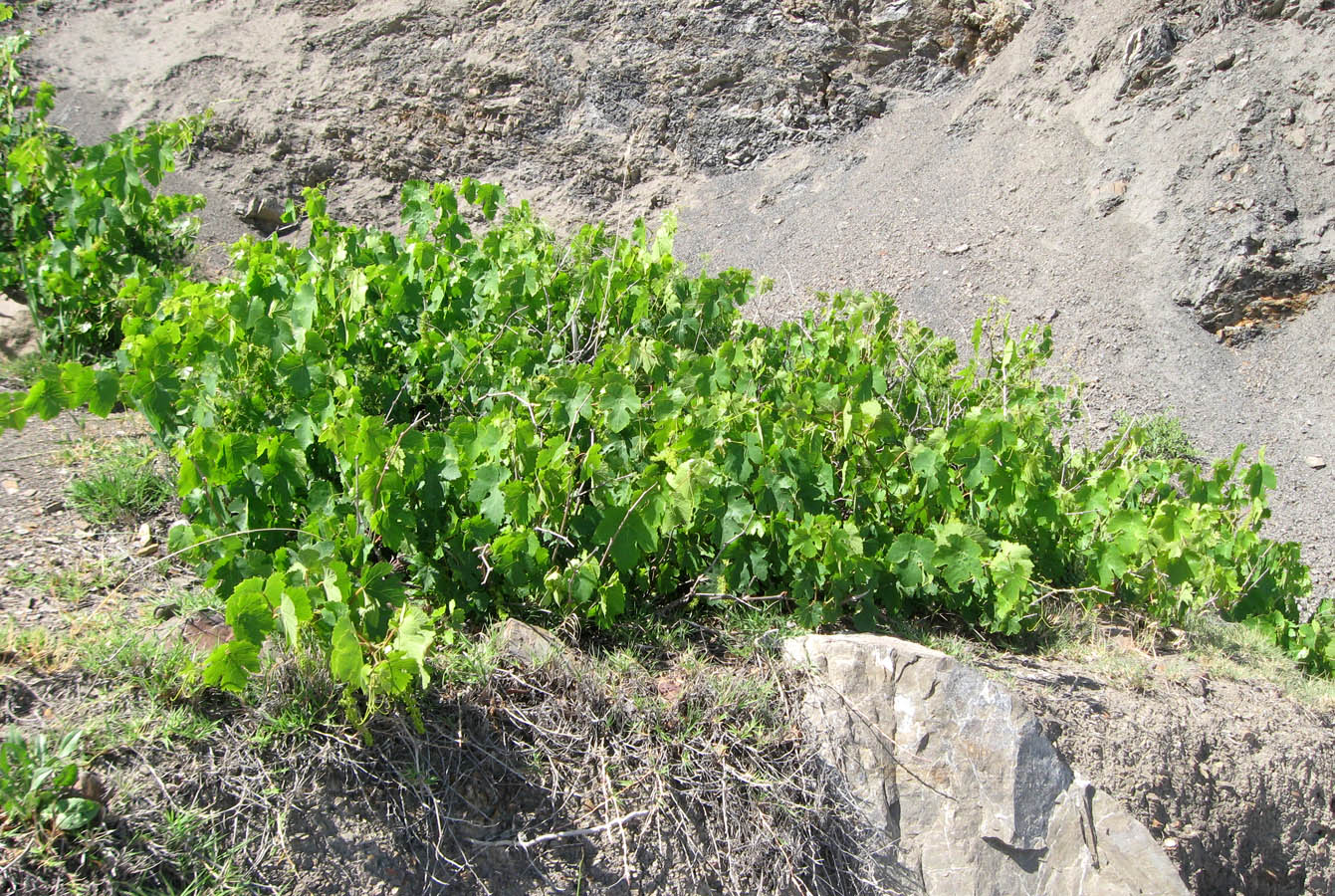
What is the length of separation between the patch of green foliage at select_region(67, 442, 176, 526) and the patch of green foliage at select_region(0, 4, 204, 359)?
88cm

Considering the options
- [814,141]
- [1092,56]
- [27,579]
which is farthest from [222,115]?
[1092,56]

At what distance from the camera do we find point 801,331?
4.13m

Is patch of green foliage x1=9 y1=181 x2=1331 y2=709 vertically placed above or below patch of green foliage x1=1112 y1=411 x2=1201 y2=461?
above

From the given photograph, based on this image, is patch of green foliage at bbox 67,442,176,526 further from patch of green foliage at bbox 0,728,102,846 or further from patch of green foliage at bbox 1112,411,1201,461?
patch of green foliage at bbox 1112,411,1201,461

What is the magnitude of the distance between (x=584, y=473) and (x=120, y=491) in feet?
4.37

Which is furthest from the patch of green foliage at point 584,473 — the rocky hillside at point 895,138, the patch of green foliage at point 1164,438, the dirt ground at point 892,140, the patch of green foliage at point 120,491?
the dirt ground at point 892,140

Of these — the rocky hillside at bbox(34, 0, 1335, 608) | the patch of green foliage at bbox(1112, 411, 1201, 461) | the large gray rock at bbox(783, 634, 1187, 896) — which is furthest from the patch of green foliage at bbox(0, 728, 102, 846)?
the patch of green foliage at bbox(1112, 411, 1201, 461)

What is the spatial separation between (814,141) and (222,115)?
4.15m

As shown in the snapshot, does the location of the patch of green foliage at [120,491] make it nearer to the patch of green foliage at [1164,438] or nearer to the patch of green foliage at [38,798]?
the patch of green foliage at [38,798]

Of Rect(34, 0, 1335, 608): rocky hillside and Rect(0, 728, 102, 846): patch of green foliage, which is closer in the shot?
Rect(0, 728, 102, 846): patch of green foliage

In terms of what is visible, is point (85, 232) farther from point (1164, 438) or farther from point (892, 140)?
point (892, 140)

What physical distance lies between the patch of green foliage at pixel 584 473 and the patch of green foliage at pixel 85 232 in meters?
0.28

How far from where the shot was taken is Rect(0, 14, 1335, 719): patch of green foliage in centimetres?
235

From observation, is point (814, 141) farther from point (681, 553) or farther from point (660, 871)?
point (660, 871)
